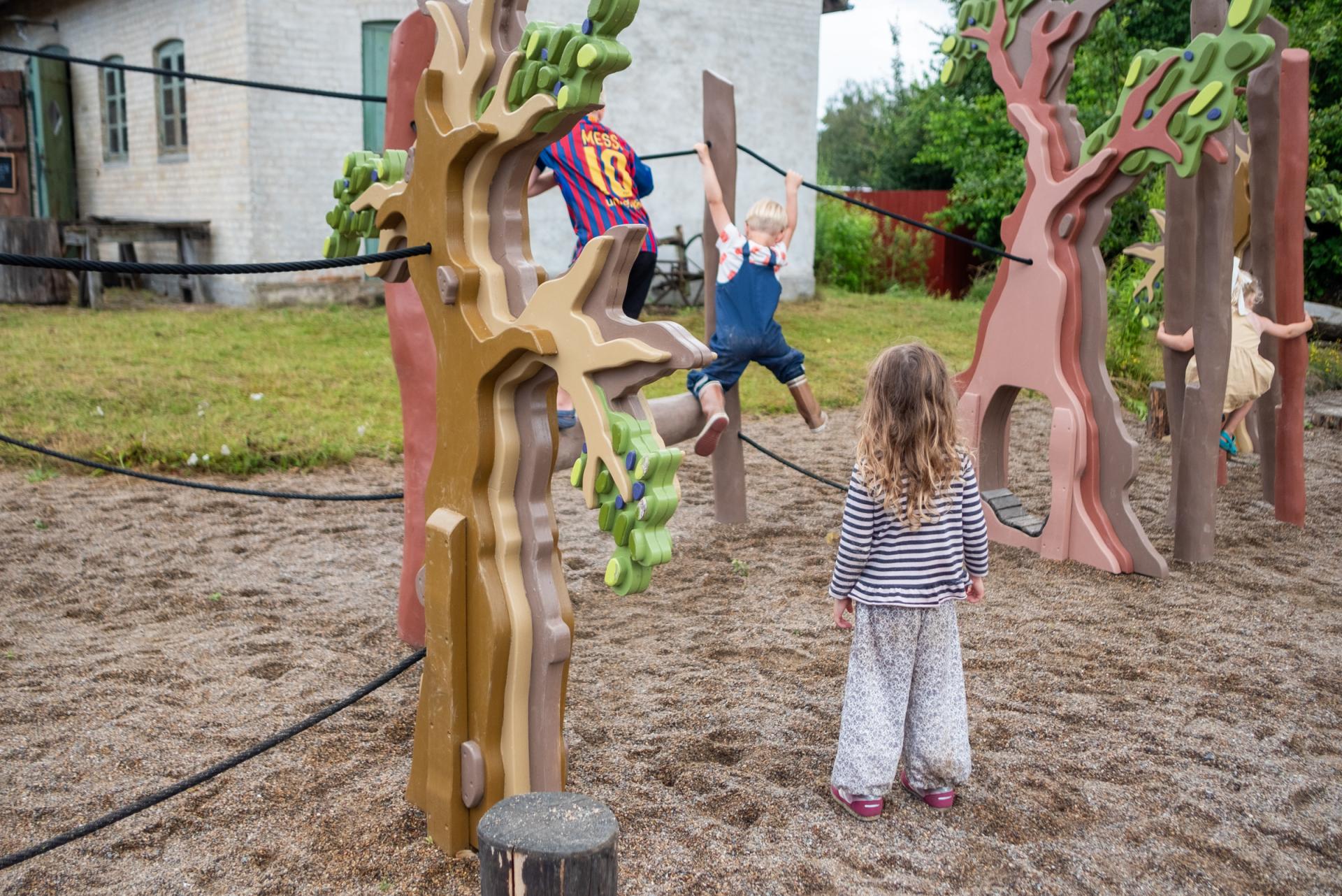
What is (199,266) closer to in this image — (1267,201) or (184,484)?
(184,484)

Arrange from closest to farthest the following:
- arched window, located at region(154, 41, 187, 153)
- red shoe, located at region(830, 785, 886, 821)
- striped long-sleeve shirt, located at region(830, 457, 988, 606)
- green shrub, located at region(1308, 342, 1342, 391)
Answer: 1. striped long-sleeve shirt, located at region(830, 457, 988, 606)
2. red shoe, located at region(830, 785, 886, 821)
3. green shrub, located at region(1308, 342, 1342, 391)
4. arched window, located at region(154, 41, 187, 153)

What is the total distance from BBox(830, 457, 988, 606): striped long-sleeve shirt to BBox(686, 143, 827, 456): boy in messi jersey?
2.11 meters

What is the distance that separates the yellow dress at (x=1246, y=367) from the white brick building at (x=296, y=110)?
7988 mm

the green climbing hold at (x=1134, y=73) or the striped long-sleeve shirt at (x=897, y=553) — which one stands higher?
the green climbing hold at (x=1134, y=73)

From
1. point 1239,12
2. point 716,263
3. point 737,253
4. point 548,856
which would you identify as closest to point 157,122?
point 716,263

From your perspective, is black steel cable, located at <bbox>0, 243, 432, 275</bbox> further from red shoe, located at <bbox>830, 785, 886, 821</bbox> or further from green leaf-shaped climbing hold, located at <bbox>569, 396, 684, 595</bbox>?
red shoe, located at <bbox>830, 785, 886, 821</bbox>

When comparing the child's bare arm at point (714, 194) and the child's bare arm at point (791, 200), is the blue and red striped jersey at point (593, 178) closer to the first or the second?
the child's bare arm at point (714, 194)

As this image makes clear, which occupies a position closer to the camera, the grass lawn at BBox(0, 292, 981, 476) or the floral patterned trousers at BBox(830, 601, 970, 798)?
the floral patterned trousers at BBox(830, 601, 970, 798)

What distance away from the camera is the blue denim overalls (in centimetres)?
501

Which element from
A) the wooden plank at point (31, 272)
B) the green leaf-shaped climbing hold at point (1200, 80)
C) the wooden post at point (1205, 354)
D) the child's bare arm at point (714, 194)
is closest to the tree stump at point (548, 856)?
the child's bare arm at point (714, 194)

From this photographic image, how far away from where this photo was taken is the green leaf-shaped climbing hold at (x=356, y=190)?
2891 mm

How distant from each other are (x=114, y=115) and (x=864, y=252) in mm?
10914

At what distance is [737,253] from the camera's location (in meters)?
5.00

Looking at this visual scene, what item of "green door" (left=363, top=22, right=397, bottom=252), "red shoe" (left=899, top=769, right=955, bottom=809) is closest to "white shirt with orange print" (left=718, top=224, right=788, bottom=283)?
"red shoe" (left=899, top=769, right=955, bottom=809)
